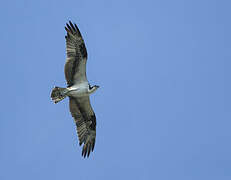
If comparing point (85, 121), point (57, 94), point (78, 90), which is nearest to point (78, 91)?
point (78, 90)

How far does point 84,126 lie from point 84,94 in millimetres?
1669

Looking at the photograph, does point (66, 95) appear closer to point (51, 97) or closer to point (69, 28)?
point (51, 97)

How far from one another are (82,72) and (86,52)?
33.7 inches

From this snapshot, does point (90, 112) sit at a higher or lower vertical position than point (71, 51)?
lower

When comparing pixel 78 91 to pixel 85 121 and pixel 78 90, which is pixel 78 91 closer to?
pixel 78 90

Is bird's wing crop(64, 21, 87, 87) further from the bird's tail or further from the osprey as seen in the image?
the bird's tail

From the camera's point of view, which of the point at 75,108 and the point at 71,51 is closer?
the point at 71,51

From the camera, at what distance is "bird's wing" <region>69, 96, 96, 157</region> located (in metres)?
20.0

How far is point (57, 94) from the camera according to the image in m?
18.9

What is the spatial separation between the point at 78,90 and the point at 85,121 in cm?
174

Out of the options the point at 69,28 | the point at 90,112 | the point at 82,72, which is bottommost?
the point at 90,112

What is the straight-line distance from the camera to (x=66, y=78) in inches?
752

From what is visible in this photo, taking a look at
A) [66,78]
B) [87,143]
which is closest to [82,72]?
[66,78]

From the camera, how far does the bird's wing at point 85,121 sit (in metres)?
20.0
